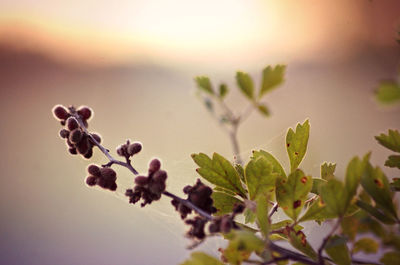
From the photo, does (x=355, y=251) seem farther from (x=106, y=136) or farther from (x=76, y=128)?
(x=106, y=136)

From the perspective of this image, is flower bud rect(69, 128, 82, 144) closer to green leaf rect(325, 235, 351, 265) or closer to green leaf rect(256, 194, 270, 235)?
green leaf rect(256, 194, 270, 235)

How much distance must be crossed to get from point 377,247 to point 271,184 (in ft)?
0.67

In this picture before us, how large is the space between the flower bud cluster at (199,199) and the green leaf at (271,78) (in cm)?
44

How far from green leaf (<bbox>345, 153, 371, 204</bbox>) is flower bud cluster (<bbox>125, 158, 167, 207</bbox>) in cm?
32

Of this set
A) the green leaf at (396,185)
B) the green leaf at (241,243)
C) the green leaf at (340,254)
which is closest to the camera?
the green leaf at (241,243)

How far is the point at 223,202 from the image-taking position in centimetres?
78

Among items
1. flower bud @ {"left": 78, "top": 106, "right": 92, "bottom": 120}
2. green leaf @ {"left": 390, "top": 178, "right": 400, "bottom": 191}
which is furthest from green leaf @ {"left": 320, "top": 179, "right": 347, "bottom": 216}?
flower bud @ {"left": 78, "top": 106, "right": 92, "bottom": 120}

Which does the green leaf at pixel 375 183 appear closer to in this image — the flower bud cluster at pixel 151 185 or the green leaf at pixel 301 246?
the green leaf at pixel 301 246

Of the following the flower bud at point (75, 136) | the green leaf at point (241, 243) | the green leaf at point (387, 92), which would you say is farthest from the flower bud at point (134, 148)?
the green leaf at point (387, 92)

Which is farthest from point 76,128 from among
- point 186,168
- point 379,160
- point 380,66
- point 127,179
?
point 380,66

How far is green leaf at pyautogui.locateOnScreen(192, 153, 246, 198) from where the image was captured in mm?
776

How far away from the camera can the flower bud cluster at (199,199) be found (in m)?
0.69

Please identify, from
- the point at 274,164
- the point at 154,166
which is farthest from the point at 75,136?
the point at 274,164

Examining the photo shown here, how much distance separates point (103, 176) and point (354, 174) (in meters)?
0.49
